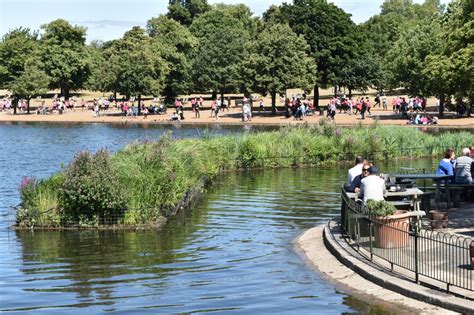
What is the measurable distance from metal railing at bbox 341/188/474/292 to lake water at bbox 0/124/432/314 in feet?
4.01

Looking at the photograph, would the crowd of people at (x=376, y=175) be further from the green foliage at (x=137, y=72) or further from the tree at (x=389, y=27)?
the green foliage at (x=137, y=72)

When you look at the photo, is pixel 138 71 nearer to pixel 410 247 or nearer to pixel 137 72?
pixel 137 72

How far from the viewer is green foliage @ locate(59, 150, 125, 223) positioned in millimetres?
21016

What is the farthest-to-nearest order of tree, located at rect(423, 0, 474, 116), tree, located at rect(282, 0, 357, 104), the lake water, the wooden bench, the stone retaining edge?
tree, located at rect(282, 0, 357, 104) → tree, located at rect(423, 0, 474, 116) → the wooden bench → the lake water → the stone retaining edge

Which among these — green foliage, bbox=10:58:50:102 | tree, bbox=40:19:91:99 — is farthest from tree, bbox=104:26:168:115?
tree, bbox=40:19:91:99

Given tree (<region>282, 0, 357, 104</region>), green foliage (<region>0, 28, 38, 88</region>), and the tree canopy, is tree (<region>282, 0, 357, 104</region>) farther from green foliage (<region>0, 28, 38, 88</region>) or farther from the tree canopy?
green foliage (<region>0, 28, 38, 88</region>)

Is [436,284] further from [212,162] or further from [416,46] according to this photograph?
[416,46]

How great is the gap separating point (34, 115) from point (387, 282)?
7621 cm

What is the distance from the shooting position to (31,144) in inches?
2095

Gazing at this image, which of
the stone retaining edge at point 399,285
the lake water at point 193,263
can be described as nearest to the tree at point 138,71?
the lake water at point 193,263

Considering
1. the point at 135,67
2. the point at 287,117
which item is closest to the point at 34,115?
the point at 135,67

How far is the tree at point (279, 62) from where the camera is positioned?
69.2 meters

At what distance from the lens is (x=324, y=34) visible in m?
76.9

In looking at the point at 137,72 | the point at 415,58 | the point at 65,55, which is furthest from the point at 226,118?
the point at 65,55
